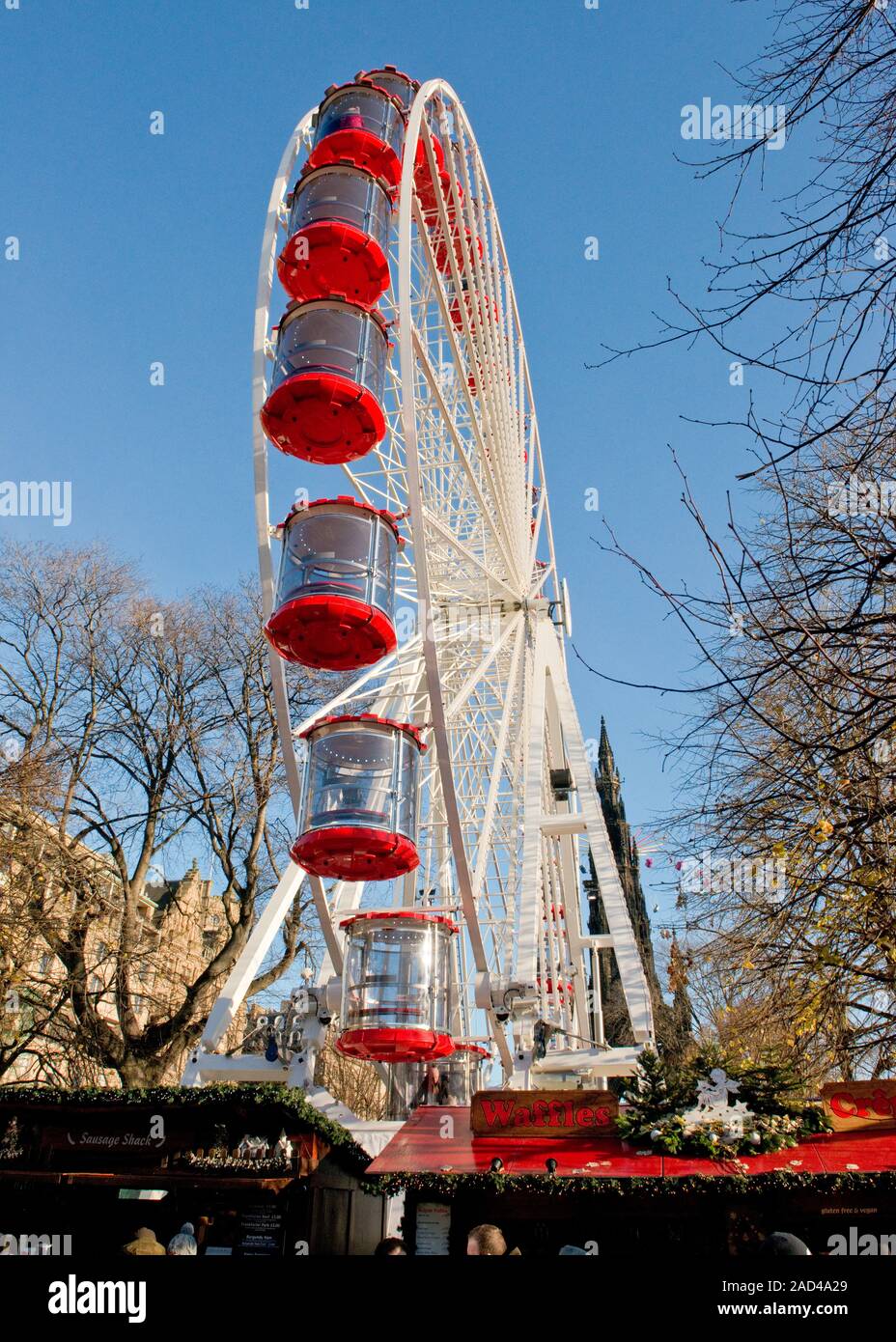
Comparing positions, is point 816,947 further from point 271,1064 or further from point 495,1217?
point 271,1064

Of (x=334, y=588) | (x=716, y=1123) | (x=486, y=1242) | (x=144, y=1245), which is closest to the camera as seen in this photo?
(x=486, y=1242)

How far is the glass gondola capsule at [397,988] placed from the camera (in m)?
10.2

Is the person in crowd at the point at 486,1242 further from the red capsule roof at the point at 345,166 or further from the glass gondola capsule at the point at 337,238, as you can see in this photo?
the red capsule roof at the point at 345,166

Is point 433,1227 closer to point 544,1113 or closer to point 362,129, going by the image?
point 544,1113

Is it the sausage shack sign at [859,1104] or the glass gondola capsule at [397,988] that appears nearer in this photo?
the sausage shack sign at [859,1104]

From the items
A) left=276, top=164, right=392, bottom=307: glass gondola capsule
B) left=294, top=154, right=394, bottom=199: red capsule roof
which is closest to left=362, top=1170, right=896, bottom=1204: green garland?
left=276, top=164, right=392, bottom=307: glass gondola capsule

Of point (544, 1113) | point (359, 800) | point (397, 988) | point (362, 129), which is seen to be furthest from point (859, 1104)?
point (362, 129)

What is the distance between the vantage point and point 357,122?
1337 cm

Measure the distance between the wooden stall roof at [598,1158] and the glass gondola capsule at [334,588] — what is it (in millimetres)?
4630

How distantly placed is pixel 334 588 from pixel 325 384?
2167 mm

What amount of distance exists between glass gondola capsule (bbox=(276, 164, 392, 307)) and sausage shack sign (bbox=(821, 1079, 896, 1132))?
29.9 feet

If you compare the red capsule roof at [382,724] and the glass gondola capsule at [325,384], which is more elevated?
the glass gondola capsule at [325,384]

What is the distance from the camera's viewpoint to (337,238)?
11711 millimetres

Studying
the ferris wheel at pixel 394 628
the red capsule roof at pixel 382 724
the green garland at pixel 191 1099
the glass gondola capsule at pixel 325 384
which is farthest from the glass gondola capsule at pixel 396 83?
the green garland at pixel 191 1099
